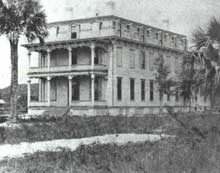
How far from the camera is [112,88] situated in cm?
3809

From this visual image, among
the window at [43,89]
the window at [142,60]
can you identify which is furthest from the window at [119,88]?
the window at [43,89]

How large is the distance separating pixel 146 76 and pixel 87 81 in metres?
6.56

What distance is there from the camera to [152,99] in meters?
43.9

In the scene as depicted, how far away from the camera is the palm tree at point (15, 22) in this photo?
26.3 m

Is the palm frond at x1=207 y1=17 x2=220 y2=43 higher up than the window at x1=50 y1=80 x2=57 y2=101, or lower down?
higher up

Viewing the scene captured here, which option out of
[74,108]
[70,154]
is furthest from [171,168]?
[74,108]

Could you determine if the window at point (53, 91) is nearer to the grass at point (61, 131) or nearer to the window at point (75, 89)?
the window at point (75, 89)

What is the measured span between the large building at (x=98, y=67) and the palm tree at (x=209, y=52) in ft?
79.3

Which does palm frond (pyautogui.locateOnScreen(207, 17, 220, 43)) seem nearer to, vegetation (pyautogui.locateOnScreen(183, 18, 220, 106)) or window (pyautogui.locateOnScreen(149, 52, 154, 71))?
vegetation (pyautogui.locateOnScreen(183, 18, 220, 106))

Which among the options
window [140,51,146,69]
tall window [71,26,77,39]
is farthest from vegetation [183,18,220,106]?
window [140,51,146,69]

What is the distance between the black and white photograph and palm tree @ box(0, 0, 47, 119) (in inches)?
2.5

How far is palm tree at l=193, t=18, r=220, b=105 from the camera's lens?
41.0 ft

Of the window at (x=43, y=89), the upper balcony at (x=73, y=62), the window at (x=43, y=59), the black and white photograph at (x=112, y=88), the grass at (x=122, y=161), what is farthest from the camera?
the window at (x=43, y=59)

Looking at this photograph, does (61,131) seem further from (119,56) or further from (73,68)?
(119,56)
